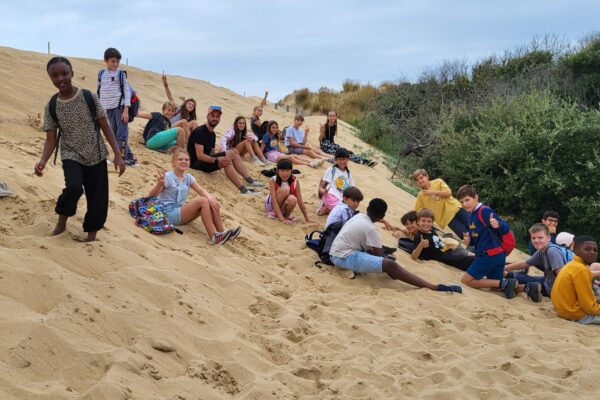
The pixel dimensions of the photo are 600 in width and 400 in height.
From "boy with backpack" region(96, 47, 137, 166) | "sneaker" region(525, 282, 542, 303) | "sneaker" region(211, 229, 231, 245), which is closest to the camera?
"sneaker" region(211, 229, 231, 245)

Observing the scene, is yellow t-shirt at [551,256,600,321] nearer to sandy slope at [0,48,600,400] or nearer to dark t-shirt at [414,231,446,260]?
sandy slope at [0,48,600,400]

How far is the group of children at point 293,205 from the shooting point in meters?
5.18

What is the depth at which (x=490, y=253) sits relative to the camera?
7.34m

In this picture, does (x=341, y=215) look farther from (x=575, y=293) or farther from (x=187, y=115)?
(x=187, y=115)

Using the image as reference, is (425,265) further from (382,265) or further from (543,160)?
(543,160)

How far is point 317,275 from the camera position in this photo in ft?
23.0

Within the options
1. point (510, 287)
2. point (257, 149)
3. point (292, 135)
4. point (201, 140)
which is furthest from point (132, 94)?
point (510, 287)

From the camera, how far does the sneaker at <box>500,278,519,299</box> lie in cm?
730

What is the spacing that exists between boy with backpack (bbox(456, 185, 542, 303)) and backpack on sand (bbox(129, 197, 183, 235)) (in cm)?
333

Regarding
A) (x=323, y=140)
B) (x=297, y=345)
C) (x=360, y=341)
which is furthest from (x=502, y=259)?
(x=323, y=140)

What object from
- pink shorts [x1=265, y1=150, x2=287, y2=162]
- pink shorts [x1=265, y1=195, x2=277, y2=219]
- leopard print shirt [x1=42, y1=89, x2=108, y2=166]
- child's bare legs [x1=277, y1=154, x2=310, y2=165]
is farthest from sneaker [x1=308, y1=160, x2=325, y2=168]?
leopard print shirt [x1=42, y1=89, x2=108, y2=166]

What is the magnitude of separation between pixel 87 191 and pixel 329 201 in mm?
4545

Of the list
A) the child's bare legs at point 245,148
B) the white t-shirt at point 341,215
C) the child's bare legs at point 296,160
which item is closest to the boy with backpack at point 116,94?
the white t-shirt at point 341,215

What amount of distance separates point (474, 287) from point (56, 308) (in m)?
4.87
